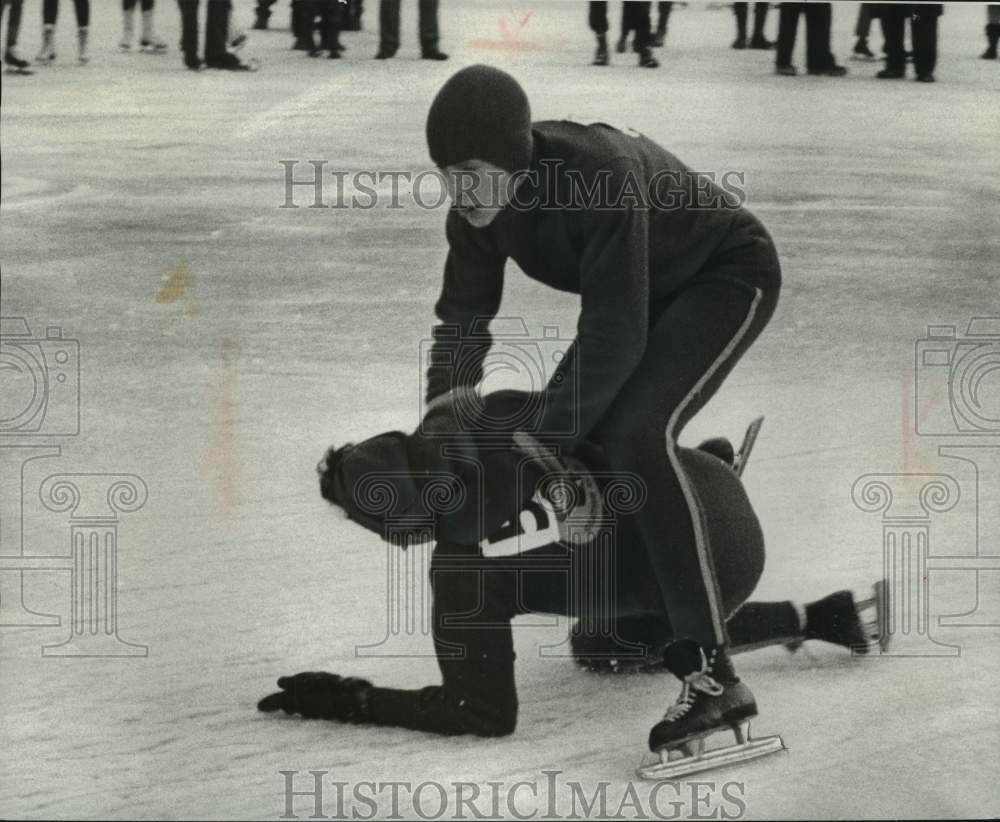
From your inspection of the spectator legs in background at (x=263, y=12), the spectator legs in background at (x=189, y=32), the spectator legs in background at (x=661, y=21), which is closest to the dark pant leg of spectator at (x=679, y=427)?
the spectator legs in background at (x=661, y=21)

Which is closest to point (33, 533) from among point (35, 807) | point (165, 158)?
point (35, 807)

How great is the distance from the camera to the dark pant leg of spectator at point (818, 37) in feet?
14.5

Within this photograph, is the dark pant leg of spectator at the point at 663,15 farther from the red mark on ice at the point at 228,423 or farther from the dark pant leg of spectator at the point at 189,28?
the red mark on ice at the point at 228,423

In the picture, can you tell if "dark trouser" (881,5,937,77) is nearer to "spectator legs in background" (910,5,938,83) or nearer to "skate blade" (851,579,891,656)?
"spectator legs in background" (910,5,938,83)

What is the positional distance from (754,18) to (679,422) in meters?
1.18

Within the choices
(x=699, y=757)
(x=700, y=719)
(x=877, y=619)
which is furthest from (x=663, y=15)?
(x=699, y=757)

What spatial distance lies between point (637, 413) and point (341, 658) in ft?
3.49

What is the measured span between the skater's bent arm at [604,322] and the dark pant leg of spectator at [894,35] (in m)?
0.94

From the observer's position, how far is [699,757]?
4316mm

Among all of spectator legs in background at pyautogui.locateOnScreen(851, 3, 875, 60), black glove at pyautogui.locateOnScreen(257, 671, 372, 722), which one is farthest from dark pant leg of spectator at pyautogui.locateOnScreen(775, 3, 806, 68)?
black glove at pyautogui.locateOnScreen(257, 671, 372, 722)

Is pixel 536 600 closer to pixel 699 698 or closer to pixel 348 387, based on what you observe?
pixel 699 698

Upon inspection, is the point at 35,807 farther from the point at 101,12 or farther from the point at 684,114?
the point at 684,114

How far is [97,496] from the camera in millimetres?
4465

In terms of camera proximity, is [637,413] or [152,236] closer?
[637,413]
